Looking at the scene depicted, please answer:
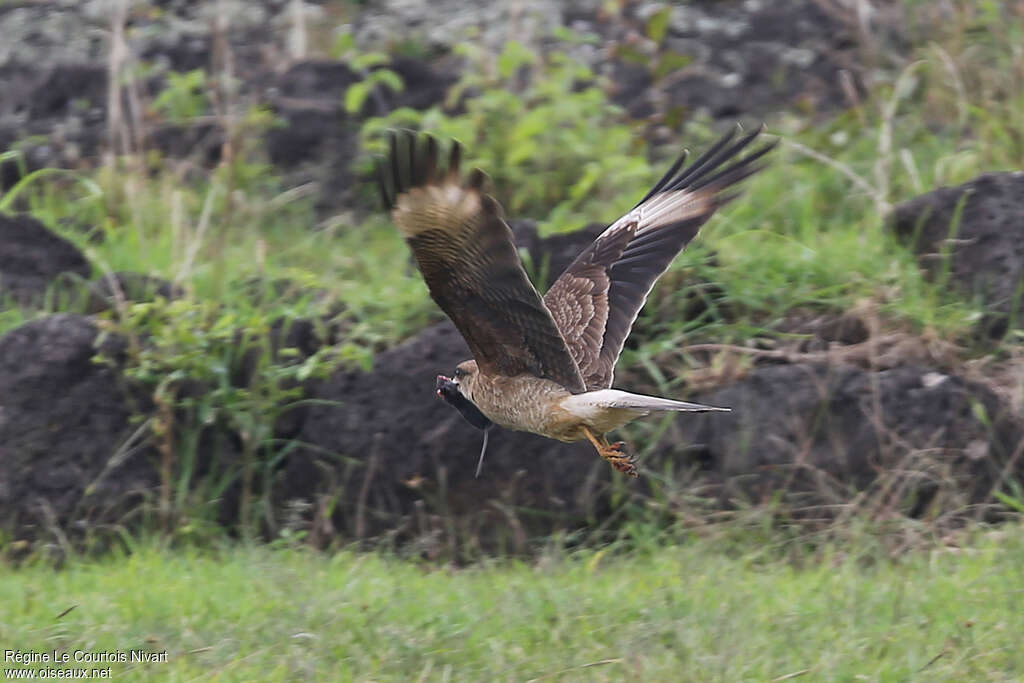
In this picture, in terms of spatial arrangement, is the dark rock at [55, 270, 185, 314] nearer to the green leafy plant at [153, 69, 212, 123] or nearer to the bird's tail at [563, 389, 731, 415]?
the green leafy plant at [153, 69, 212, 123]

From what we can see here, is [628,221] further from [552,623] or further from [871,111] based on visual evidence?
[871,111]

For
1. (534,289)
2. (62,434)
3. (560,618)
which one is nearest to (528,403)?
(560,618)

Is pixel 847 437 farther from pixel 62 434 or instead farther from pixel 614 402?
pixel 62 434

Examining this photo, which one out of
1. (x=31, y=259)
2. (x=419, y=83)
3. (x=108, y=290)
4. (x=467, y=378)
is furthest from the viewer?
(x=419, y=83)

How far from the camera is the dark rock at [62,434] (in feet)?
19.3

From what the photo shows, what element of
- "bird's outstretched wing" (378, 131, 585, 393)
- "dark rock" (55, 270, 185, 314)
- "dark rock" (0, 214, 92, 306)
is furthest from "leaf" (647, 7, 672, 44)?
"bird's outstretched wing" (378, 131, 585, 393)

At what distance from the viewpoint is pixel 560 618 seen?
4660 millimetres

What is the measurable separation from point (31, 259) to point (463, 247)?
11.7 feet

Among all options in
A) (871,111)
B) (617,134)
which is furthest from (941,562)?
(871,111)

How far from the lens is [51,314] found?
20.8 feet

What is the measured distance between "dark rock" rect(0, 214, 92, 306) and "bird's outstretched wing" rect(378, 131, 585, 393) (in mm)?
3058

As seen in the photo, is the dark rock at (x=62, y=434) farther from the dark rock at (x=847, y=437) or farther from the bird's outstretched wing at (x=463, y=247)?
the dark rock at (x=847, y=437)

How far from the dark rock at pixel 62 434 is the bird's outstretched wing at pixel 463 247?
2.22 m

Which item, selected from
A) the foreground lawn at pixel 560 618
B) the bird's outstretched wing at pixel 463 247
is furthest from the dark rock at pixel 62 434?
the bird's outstretched wing at pixel 463 247
